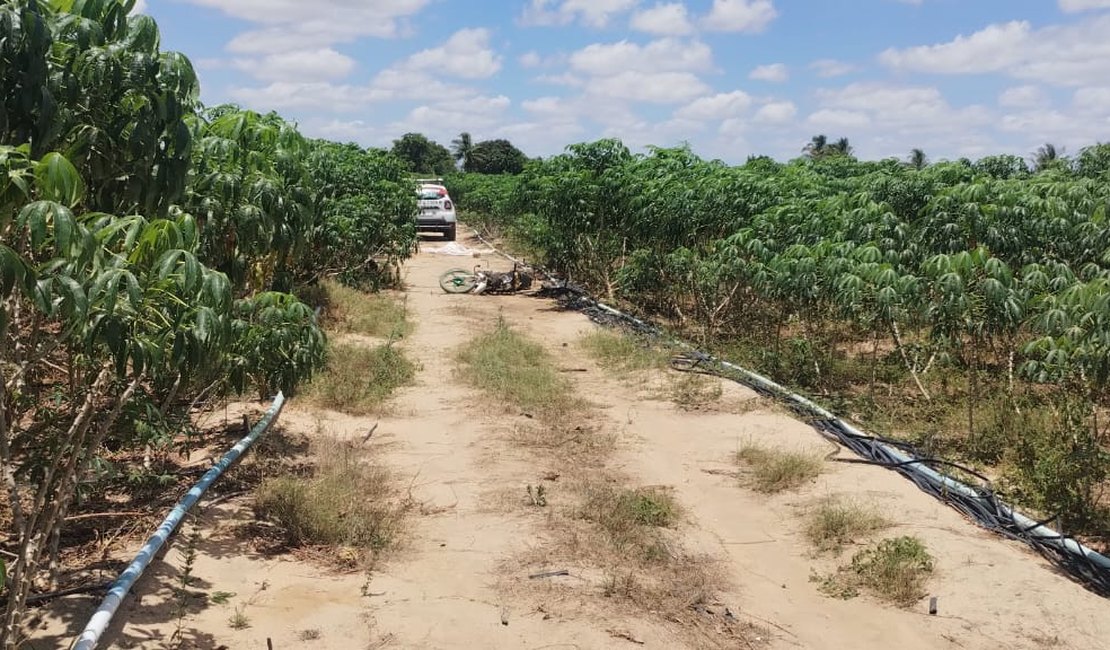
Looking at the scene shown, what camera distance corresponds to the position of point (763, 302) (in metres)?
10.6

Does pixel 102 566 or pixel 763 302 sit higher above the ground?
pixel 763 302

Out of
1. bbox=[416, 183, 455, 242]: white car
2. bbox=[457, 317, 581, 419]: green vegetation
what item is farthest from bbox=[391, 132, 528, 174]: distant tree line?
bbox=[457, 317, 581, 419]: green vegetation

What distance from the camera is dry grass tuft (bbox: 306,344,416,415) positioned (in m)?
7.82

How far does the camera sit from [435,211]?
2525 cm

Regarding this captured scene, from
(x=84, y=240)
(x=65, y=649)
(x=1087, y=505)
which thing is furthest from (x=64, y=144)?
(x=1087, y=505)

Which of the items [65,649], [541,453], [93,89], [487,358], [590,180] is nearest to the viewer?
[93,89]

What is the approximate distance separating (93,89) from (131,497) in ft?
10.0

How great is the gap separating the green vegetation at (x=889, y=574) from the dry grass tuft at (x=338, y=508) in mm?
2470

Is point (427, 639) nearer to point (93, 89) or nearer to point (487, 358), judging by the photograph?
point (93, 89)

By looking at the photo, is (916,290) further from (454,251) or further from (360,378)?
(454,251)

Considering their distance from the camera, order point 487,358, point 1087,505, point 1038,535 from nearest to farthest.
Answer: point 1038,535, point 1087,505, point 487,358

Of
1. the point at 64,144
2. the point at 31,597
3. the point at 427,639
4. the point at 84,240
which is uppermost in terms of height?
the point at 64,144

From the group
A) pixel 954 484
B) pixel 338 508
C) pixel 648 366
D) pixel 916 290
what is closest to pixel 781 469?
pixel 954 484

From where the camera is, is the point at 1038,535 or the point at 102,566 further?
the point at 1038,535
